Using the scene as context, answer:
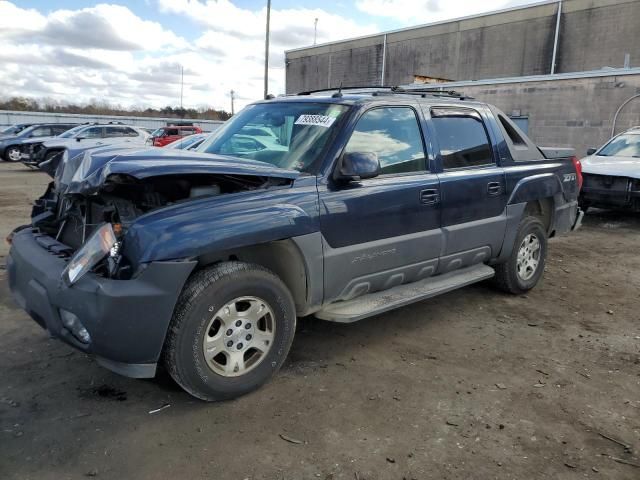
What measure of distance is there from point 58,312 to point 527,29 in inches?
1558

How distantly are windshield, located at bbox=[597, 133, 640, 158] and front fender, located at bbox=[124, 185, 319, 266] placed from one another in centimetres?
904

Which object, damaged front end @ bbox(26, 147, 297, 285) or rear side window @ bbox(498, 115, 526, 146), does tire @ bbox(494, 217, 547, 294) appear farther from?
damaged front end @ bbox(26, 147, 297, 285)

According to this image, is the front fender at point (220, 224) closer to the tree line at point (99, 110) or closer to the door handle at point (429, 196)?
the door handle at point (429, 196)

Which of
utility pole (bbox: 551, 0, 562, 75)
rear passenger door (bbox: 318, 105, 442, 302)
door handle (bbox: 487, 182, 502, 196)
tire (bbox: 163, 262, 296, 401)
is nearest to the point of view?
tire (bbox: 163, 262, 296, 401)

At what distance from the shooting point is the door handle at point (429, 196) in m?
4.03

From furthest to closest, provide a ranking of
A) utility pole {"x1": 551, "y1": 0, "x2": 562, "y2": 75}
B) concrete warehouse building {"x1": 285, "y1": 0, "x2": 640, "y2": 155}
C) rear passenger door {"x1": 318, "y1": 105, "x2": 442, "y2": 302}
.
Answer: utility pole {"x1": 551, "y1": 0, "x2": 562, "y2": 75}
concrete warehouse building {"x1": 285, "y1": 0, "x2": 640, "y2": 155}
rear passenger door {"x1": 318, "y1": 105, "x2": 442, "y2": 302}

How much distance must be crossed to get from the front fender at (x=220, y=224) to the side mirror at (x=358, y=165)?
0.28m

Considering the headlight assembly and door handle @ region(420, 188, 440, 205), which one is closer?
the headlight assembly

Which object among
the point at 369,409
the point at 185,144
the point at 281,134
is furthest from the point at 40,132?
the point at 369,409

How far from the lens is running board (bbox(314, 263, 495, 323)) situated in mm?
3592

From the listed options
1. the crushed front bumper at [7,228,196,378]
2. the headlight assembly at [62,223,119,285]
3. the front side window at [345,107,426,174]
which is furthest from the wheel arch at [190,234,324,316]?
the front side window at [345,107,426,174]

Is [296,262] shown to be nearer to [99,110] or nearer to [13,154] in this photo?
[13,154]

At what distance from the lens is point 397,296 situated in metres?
3.95

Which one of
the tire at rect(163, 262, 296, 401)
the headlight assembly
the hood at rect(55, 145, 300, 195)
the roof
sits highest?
the roof
